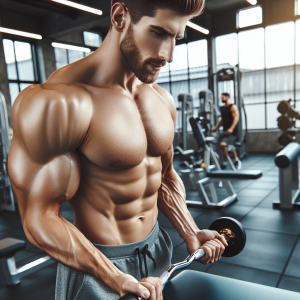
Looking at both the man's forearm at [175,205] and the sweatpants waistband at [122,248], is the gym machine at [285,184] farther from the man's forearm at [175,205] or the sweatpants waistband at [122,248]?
the sweatpants waistband at [122,248]

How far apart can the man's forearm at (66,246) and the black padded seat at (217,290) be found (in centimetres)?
41

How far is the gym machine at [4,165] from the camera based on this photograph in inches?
155

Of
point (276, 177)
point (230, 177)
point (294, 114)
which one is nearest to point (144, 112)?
point (230, 177)

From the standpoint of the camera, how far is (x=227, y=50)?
8.94 metres

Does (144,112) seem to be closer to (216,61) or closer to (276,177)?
(276,177)

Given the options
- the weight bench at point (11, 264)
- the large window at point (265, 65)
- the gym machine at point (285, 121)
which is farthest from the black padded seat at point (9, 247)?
the large window at point (265, 65)

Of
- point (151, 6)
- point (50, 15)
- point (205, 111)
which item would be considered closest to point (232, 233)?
point (151, 6)

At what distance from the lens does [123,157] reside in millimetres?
747

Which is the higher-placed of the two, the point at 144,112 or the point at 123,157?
the point at 144,112

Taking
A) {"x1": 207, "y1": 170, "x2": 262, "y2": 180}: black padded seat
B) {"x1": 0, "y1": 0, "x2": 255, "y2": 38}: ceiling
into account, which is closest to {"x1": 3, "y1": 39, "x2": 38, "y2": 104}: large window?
{"x1": 0, "y1": 0, "x2": 255, "y2": 38}: ceiling

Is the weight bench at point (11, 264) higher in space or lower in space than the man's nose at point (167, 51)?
lower

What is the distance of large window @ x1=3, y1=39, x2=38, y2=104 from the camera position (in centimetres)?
821

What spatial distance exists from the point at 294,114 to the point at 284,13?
361cm

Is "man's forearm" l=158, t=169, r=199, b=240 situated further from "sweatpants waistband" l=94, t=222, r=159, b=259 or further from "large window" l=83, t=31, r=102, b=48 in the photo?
"large window" l=83, t=31, r=102, b=48
